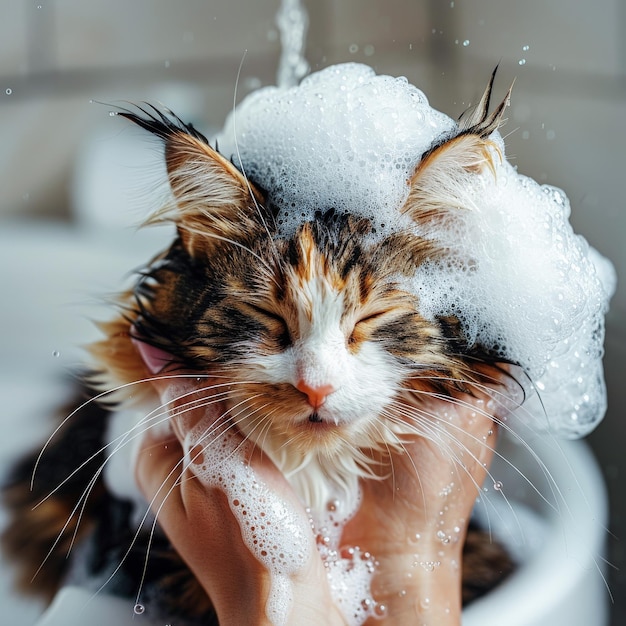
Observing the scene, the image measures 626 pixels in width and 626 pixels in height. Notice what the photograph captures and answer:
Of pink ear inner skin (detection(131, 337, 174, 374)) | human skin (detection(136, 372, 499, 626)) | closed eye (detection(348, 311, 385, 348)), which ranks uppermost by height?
closed eye (detection(348, 311, 385, 348))

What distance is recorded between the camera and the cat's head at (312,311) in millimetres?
422

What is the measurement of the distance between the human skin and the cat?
0.02 meters

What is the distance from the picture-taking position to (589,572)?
2.01ft

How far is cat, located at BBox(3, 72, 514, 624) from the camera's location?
1.39 feet

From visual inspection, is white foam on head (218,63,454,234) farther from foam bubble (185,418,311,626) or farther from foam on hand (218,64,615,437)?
foam bubble (185,418,311,626)

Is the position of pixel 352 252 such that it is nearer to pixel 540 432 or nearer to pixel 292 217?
pixel 292 217

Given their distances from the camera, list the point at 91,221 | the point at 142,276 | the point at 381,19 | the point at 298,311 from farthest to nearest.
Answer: the point at 91,221
the point at 381,19
the point at 142,276
the point at 298,311

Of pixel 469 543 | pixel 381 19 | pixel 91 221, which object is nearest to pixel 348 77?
pixel 381 19

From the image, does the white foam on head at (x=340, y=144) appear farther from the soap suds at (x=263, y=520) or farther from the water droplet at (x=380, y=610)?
the water droplet at (x=380, y=610)

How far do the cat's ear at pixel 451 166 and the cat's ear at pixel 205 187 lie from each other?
0.32 feet

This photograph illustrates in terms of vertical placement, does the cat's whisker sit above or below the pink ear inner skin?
below

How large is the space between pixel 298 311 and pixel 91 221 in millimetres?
791

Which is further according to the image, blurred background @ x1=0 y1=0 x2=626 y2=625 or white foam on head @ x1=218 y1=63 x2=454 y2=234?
blurred background @ x1=0 y1=0 x2=626 y2=625

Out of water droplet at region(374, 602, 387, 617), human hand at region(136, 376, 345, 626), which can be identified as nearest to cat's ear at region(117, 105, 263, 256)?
human hand at region(136, 376, 345, 626)
